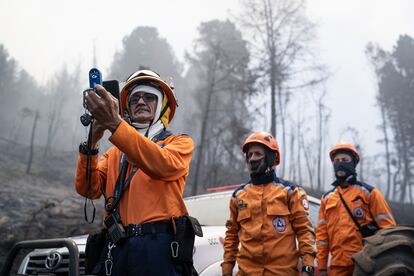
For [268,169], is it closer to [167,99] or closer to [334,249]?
[334,249]

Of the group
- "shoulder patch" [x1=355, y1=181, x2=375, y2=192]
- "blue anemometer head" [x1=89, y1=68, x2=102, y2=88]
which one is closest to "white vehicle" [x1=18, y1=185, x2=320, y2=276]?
"shoulder patch" [x1=355, y1=181, x2=375, y2=192]

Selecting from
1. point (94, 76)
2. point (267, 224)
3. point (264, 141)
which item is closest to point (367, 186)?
point (264, 141)

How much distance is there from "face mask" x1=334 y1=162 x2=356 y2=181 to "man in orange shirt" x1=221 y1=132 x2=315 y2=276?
112cm

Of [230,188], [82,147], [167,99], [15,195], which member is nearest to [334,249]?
[230,188]

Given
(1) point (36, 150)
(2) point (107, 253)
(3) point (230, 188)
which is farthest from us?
(1) point (36, 150)

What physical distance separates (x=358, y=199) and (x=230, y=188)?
192 cm

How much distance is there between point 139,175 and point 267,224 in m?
1.62

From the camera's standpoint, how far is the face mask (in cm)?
450

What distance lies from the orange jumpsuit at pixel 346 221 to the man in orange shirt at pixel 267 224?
2.68 feet

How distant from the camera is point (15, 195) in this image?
14.1m

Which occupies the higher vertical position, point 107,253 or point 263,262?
point 107,253

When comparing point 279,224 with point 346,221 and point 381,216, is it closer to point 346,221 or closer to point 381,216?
point 346,221

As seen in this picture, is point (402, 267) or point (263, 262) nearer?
point (402, 267)

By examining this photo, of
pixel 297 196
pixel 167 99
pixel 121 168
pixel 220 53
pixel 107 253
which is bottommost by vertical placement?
pixel 107 253
